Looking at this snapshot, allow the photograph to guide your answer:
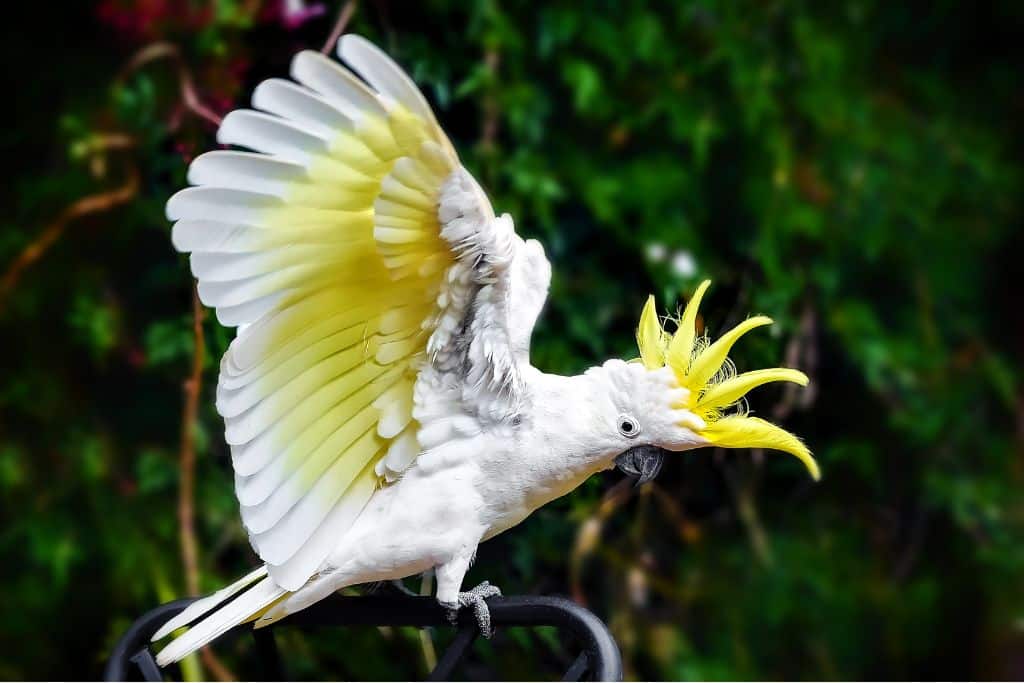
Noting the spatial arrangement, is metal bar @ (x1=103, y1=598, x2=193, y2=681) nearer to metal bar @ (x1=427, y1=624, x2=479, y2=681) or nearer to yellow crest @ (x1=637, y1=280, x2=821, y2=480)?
metal bar @ (x1=427, y1=624, x2=479, y2=681)

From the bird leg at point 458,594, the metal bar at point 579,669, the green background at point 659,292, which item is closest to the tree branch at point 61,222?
the green background at point 659,292

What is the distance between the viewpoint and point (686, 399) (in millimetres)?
970

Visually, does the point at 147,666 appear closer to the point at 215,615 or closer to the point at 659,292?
the point at 215,615

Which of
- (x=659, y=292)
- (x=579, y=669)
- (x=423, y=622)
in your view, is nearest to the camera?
(x=579, y=669)

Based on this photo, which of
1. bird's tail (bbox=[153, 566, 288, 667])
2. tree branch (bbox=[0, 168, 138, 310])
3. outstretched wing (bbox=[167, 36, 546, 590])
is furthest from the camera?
tree branch (bbox=[0, 168, 138, 310])

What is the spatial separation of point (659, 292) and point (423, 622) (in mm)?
886

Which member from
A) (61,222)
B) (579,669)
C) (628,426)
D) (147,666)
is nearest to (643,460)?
(628,426)

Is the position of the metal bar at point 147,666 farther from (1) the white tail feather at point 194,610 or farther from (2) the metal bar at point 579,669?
(2) the metal bar at point 579,669

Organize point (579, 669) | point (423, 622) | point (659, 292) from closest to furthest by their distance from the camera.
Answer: point (579, 669) → point (423, 622) → point (659, 292)

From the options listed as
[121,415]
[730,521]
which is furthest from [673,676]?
[121,415]

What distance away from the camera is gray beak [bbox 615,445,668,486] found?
100 centimetres

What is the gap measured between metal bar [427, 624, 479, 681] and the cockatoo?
0.10 feet

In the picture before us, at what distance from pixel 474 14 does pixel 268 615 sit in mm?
1124

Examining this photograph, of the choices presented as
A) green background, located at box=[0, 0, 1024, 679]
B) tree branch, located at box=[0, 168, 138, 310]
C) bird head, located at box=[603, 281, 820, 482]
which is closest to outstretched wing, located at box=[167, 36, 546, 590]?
bird head, located at box=[603, 281, 820, 482]
